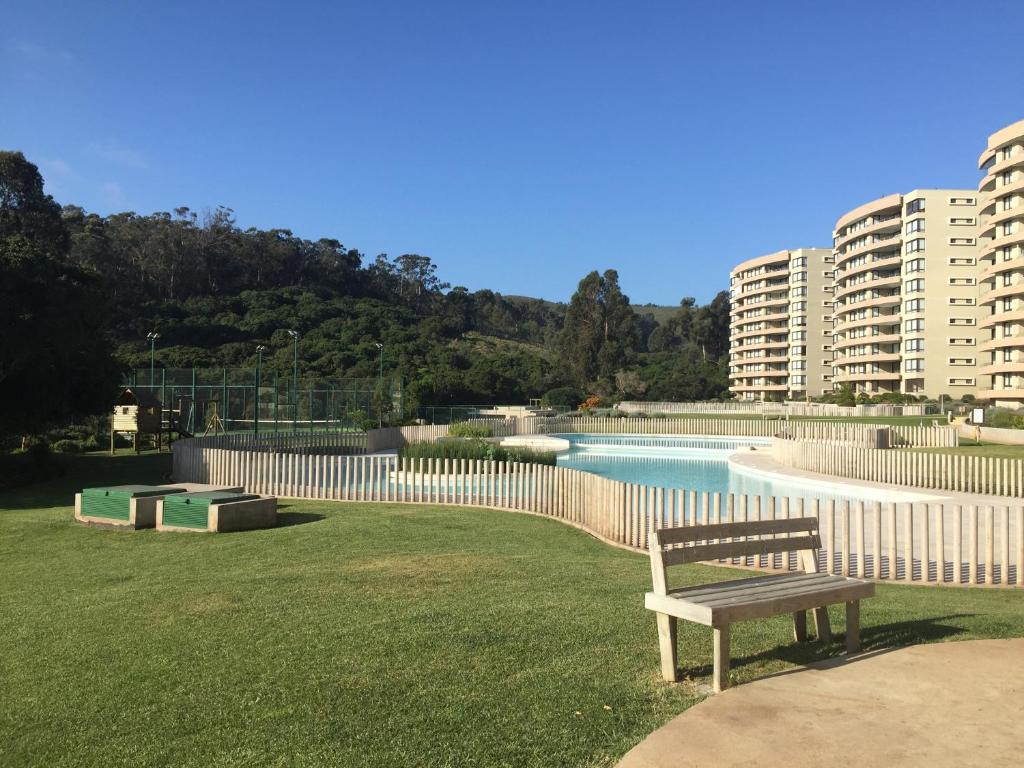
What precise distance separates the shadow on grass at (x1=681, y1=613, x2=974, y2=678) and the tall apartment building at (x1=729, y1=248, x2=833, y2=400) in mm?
105704

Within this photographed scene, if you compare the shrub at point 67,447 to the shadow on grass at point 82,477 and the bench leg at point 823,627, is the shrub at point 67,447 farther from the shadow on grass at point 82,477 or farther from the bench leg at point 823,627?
the bench leg at point 823,627

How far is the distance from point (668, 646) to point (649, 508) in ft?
23.0

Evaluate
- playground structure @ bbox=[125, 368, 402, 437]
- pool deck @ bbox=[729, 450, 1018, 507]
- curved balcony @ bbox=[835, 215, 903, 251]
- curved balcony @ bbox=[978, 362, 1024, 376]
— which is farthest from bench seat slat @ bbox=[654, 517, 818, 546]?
curved balcony @ bbox=[835, 215, 903, 251]

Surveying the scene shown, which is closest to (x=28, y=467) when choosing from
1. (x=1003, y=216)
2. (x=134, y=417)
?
(x=134, y=417)

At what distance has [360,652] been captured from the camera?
5.62 m

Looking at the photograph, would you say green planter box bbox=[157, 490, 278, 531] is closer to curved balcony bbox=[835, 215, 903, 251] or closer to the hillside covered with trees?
the hillside covered with trees

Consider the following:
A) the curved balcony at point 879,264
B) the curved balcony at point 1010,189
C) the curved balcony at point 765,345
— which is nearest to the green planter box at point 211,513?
the curved balcony at point 1010,189

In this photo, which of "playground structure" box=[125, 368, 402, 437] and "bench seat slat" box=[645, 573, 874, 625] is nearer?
"bench seat slat" box=[645, 573, 874, 625]

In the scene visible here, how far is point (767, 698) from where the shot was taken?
4.56m

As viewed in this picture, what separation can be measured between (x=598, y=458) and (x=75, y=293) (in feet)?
69.3

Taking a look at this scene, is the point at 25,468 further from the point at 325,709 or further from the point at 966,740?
the point at 966,740

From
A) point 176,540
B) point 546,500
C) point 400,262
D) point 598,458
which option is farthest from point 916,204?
point 400,262

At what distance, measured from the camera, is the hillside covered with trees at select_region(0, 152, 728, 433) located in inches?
957

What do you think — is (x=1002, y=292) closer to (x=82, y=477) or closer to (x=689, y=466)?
(x=689, y=466)
